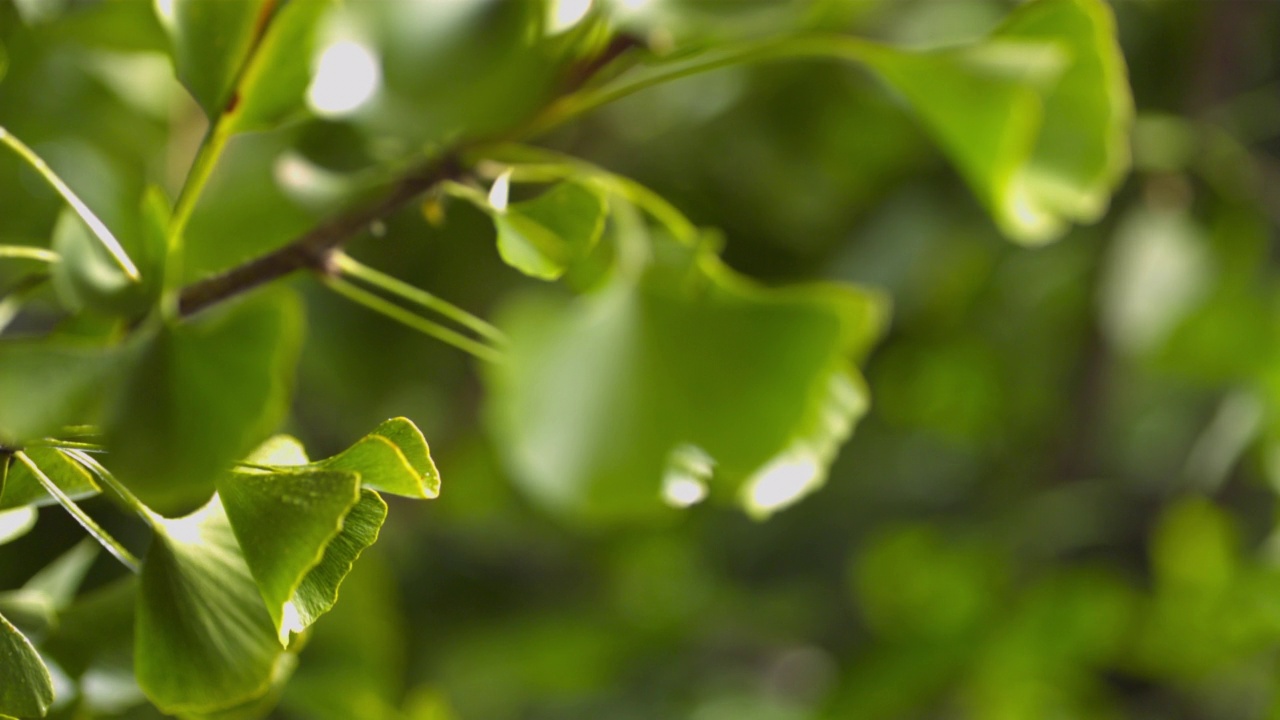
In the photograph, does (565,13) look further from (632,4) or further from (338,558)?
(338,558)

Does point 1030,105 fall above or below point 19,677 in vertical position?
above

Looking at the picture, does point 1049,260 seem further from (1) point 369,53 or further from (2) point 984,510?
(1) point 369,53

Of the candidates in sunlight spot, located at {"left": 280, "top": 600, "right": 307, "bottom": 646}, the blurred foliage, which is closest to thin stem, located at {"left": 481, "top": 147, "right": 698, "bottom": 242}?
the blurred foliage

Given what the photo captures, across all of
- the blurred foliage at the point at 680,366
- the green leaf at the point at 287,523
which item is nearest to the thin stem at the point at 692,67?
the blurred foliage at the point at 680,366

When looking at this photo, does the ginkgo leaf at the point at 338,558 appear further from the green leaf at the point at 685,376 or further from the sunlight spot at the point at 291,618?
the green leaf at the point at 685,376

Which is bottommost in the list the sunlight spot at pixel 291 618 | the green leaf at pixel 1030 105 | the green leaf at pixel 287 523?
the sunlight spot at pixel 291 618

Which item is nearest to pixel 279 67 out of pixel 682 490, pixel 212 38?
pixel 212 38

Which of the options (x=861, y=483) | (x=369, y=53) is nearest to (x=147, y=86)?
(x=369, y=53)
